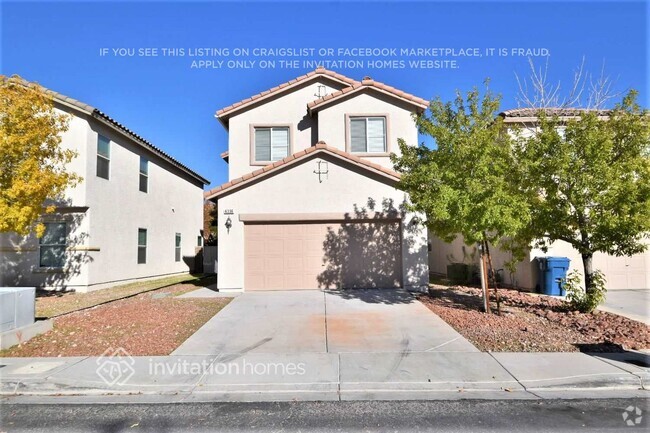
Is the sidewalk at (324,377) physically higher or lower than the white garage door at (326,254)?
lower

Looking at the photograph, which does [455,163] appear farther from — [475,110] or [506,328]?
[506,328]

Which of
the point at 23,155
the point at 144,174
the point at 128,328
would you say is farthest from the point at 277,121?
the point at 128,328

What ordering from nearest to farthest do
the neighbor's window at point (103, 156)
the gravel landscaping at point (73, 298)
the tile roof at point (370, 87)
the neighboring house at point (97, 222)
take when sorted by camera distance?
the gravel landscaping at point (73, 298) → the neighboring house at point (97, 222) → the neighbor's window at point (103, 156) → the tile roof at point (370, 87)

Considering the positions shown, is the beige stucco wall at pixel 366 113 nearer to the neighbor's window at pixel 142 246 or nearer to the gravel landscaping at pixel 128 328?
the gravel landscaping at pixel 128 328

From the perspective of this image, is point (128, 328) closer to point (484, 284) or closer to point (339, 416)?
point (339, 416)

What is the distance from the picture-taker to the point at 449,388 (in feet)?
16.9

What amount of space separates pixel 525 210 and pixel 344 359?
5018 millimetres

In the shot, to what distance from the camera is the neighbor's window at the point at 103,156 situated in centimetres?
1403

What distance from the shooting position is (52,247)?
13.3 metres

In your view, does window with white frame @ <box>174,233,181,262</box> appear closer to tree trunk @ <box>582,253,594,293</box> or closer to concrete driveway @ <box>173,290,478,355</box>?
concrete driveway @ <box>173,290,478,355</box>

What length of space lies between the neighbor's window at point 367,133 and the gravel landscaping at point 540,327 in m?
6.60

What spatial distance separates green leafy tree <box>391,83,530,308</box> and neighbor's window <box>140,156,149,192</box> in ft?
41.6

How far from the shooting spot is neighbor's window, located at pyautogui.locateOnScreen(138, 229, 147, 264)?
16.7 m

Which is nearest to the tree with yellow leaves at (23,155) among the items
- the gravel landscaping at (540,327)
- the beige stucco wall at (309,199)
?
the beige stucco wall at (309,199)
